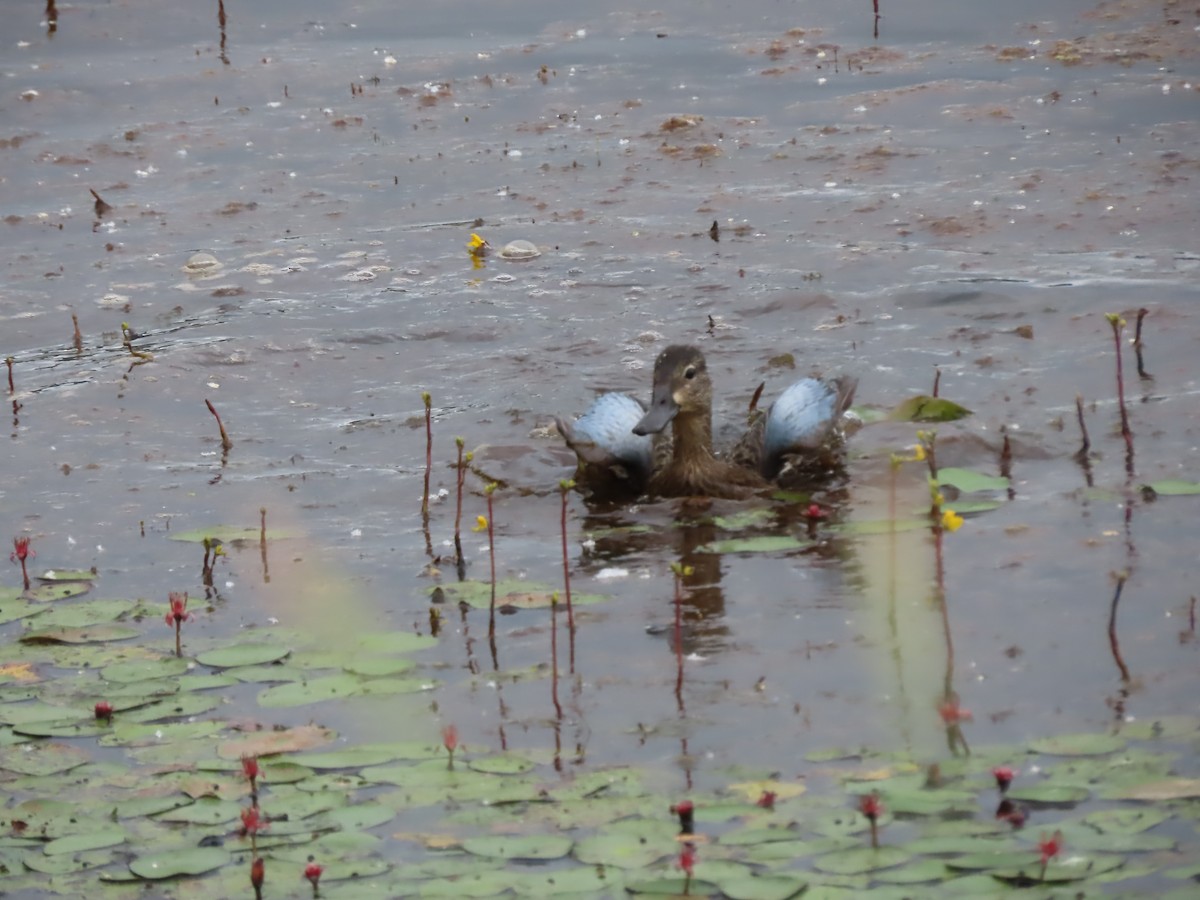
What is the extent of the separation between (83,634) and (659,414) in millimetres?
2751

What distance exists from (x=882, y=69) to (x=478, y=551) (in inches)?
360

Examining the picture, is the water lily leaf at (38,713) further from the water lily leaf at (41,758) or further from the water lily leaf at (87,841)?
the water lily leaf at (87,841)

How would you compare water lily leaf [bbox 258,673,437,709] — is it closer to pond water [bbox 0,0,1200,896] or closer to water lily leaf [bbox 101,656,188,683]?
pond water [bbox 0,0,1200,896]

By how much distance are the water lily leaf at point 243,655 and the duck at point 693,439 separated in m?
2.13

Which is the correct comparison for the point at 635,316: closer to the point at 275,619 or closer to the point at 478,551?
the point at 478,551

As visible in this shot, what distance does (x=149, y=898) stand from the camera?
498 centimetres

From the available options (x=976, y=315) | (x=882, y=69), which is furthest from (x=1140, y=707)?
(x=882, y=69)

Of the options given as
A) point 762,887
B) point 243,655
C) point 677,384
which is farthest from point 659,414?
point 762,887

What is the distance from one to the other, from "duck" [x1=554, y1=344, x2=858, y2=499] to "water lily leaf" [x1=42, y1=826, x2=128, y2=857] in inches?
137

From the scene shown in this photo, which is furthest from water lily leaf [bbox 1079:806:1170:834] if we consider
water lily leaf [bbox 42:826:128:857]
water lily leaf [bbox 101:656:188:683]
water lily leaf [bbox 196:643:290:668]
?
water lily leaf [bbox 101:656:188:683]

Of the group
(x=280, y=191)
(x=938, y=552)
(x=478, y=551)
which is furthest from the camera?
(x=280, y=191)

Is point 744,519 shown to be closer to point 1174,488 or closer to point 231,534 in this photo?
point 1174,488

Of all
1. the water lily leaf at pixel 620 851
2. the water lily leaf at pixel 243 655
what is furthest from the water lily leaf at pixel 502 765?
the water lily leaf at pixel 243 655

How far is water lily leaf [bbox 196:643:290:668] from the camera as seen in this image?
6.50 meters
